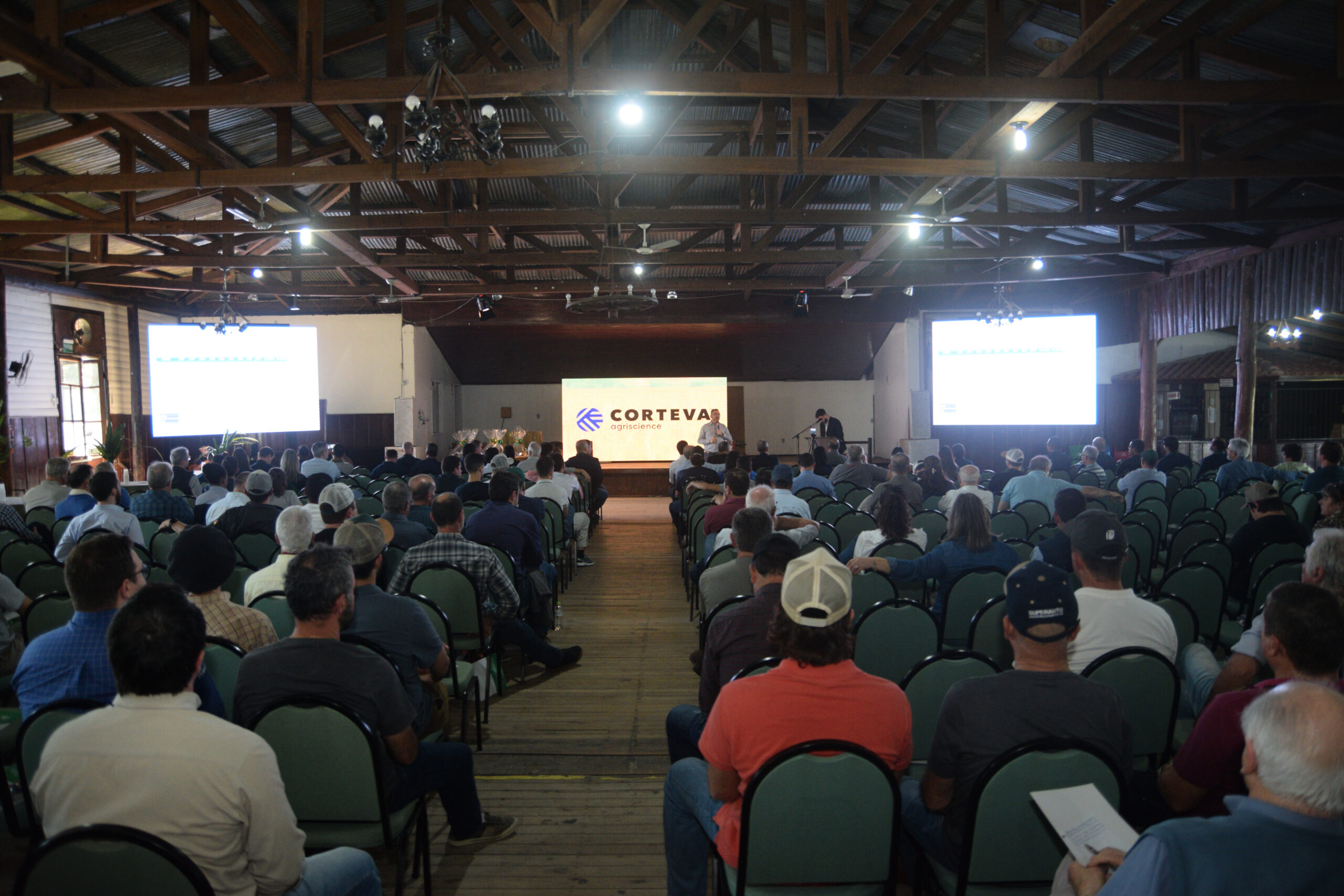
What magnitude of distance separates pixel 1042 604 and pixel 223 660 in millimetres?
2685

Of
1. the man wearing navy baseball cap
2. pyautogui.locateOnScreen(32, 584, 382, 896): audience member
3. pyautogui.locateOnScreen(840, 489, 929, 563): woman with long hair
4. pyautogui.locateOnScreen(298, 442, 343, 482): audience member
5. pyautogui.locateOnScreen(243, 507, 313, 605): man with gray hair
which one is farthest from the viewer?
pyautogui.locateOnScreen(298, 442, 343, 482): audience member

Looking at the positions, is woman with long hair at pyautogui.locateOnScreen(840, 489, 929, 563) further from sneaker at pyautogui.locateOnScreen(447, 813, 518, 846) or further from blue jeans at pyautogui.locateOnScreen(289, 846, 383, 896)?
blue jeans at pyautogui.locateOnScreen(289, 846, 383, 896)

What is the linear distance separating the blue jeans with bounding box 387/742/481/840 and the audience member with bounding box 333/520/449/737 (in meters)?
0.21

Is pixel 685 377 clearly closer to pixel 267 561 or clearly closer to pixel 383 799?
pixel 267 561

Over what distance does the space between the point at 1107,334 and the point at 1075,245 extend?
563cm

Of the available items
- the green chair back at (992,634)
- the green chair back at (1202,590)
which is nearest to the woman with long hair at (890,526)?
the green chair back at (992,634)

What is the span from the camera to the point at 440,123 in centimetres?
527

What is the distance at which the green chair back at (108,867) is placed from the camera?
57.8 inches

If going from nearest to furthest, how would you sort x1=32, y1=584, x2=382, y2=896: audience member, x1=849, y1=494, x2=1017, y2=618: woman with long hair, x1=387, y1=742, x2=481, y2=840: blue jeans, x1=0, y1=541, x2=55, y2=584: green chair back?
x1=32, y1=584, x2=382, y2=896: audience member
x1=387, y1=742, x2=481, y2=840: blue jeans
x1=849, y1=494, x2=1017, y2=618: woman with long hair
x1=0, y1=541, x2=55, y2=584: green chair back

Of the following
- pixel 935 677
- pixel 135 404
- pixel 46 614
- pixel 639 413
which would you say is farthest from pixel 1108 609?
pixel 135 404

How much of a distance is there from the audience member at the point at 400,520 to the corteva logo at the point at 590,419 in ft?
43.3

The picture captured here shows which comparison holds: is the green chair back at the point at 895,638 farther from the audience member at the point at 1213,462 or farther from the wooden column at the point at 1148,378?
the wooden column at the point at 1148,378

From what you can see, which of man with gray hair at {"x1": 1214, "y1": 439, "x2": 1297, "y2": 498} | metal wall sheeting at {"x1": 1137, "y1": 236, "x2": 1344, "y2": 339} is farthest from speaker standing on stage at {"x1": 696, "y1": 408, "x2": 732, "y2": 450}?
man with gray hair at {"x1": 1214, "y1": 439, "x2": 1297, "y2": 498}

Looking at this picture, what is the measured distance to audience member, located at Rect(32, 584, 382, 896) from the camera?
1.65m
